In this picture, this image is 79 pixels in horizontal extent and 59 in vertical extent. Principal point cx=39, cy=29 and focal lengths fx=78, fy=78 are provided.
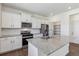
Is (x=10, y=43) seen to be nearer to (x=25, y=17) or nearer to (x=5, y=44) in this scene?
(x=5, y=44)

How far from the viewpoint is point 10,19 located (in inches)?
151

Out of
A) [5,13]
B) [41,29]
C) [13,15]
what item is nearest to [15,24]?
[13,15]

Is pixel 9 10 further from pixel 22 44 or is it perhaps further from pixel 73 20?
pixel 73 20

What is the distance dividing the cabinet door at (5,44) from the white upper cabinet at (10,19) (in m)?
0.69

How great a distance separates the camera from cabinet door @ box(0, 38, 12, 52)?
329 cm

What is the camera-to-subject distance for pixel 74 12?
17.2 feet

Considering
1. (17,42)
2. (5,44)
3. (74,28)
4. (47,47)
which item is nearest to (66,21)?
(74,28)

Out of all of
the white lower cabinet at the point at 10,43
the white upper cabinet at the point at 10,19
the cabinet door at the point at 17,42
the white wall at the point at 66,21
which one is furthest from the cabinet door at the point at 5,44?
the white wall at the point at 66,21

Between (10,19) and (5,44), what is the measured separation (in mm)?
1238

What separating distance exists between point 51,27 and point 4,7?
4.11m

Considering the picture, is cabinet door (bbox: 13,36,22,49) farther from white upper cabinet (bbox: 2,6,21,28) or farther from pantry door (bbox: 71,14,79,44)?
pantry door (bbox: 71,14,79,44)

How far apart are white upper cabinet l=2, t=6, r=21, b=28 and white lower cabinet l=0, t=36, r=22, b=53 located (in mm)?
663

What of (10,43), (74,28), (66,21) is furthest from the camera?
(74,28)

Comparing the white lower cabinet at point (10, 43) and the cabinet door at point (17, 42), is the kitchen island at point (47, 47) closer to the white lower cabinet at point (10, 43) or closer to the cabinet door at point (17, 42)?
the white lower cabinet at point (10, 43)
